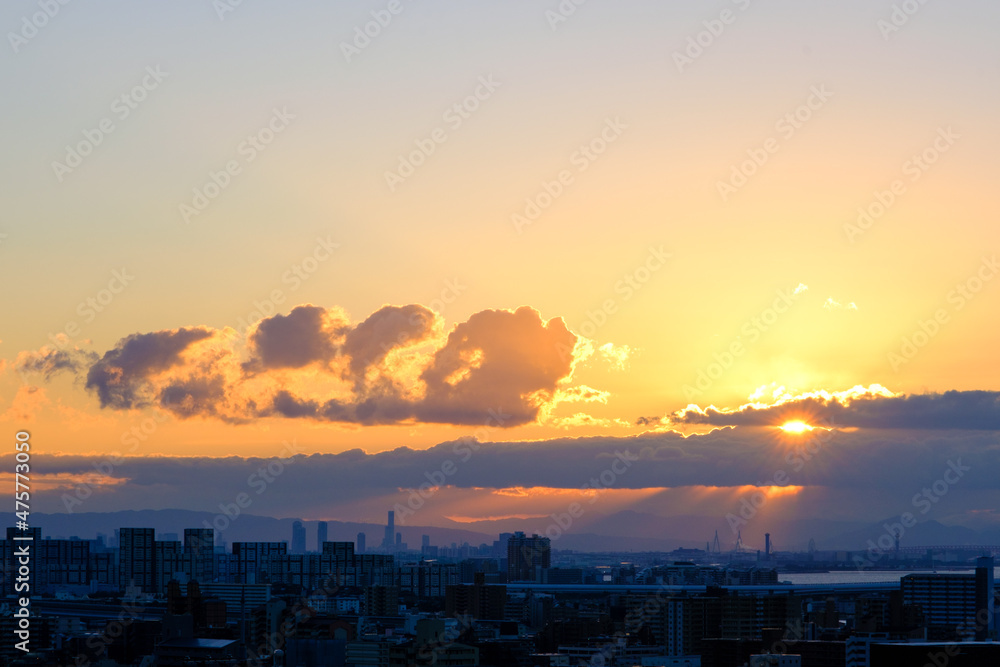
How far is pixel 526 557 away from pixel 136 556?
62716 mm

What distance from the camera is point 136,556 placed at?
138125 millimetres

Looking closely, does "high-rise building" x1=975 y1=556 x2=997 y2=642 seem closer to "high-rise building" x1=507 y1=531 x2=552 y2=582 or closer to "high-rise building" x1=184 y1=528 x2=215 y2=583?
"high-rise building" x1=184 y1=528 x2=215 y2=583

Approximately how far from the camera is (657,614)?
3361 inches

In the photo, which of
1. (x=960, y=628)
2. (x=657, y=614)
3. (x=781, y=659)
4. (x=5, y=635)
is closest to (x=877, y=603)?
(x=960, y=628)

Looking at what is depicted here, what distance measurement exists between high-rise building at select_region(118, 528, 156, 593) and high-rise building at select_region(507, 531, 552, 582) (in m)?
50.0

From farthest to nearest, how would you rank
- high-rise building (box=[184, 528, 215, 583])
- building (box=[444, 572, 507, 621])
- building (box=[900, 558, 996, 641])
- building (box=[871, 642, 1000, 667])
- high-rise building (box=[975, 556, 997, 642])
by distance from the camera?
high-rise building (box=[184, 528, 215, 583]), building (box=[444, 572, 507, 621]), building (box=[900, 558, 996, 641]), high-rise building (box=[975, 556, 997, 642]), building (box=[871, 642, 1000, 667])

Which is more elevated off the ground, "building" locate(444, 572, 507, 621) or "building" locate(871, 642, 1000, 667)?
"building" locate(871, 642, 1000, 667)

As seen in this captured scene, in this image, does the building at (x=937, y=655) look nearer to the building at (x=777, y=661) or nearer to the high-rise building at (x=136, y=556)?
the building at (x=777, y=661)

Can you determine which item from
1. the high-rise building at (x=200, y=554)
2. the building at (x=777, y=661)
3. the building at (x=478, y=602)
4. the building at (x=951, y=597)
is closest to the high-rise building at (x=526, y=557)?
the high-rise building at (x=200, y=554)

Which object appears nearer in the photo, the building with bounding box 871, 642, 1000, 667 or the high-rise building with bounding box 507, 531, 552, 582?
the building with bounding box 871, 642, 1000, 667

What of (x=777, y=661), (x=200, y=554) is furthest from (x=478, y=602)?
(x=777, y=661)

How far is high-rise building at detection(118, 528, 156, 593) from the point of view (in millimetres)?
136875

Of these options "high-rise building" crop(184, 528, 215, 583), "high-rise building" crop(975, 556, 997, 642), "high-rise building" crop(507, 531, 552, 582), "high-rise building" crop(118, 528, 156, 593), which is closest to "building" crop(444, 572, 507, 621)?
"high-rise building" crop(975, 556, 997, 642)

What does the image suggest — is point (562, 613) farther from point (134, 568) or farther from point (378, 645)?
point (134, 568)
